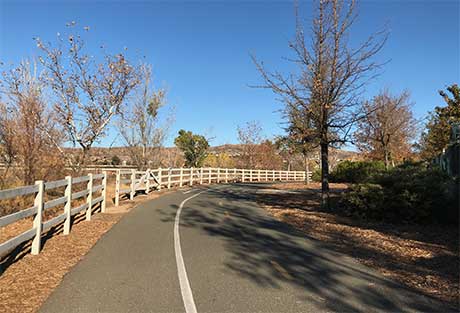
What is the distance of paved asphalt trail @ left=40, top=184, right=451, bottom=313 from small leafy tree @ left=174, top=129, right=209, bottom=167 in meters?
38.3

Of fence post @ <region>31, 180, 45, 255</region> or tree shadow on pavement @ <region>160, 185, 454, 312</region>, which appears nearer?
tree shadow on pavement @ <region>160, 185, 454, 312</region>

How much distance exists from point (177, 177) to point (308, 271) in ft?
74.1

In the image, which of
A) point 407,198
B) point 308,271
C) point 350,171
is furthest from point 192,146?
point 308,271

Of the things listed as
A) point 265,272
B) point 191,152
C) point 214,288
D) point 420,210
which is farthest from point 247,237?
point 191,152

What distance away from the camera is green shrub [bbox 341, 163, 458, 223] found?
1034 centimetres

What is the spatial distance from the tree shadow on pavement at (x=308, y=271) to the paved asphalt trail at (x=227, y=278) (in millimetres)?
14

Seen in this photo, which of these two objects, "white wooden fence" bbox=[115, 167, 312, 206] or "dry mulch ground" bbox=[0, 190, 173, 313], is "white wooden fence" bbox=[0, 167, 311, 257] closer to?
"white wooden fence" bbox=[115, 167, 312, 206]

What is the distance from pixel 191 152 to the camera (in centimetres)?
4734

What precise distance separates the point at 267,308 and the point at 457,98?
2856cm

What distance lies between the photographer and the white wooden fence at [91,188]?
20.9 ft

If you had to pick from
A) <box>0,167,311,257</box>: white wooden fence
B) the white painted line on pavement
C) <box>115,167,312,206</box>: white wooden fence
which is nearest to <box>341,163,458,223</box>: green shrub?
the white painted line on pavement

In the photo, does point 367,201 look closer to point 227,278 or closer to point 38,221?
point 227,278

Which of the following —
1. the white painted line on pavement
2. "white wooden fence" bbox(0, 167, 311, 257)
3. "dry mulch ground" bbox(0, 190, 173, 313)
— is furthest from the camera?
"white wooden fence" bbox(0, 167, 311, 257)

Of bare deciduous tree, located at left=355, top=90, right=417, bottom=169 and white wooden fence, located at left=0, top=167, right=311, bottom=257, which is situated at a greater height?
bare deciduous tree, located at left=355, top=90, right=417, bottom=169
